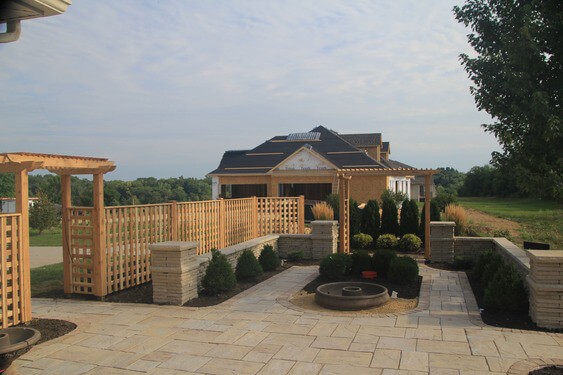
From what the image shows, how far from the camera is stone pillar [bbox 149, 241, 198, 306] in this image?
22.2 ft

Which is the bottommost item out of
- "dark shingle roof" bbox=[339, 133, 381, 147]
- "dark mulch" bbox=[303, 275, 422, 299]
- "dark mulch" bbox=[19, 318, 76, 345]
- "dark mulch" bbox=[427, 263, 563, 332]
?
"dark mulch" bbox=[303, 275, 422, 299]

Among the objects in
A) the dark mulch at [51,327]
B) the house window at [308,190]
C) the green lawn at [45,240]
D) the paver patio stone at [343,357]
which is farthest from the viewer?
the house window at [308,190]

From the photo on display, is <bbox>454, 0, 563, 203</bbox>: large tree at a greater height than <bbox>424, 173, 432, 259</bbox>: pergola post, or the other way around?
<bbox>454, 0, 563, 203</bbox>: large tree

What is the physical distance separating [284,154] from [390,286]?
21864mm

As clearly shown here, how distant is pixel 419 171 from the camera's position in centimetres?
1145

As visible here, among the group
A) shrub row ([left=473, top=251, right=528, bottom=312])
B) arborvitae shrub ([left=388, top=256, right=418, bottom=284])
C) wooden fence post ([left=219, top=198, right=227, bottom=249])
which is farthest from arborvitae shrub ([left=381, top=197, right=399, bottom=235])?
shrub row ([left=473, top=251, right=528, bottom=312])

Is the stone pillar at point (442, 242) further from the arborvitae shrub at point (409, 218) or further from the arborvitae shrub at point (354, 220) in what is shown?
the arborvitae shrub at point (354, 220)

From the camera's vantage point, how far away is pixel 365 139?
32.2 metres

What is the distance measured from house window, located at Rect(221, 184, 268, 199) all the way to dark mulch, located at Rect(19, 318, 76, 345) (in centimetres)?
2212

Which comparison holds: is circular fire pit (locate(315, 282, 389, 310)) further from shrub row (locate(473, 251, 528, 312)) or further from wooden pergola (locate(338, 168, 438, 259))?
wooden pergola (locate(338, 168, 438, 259))

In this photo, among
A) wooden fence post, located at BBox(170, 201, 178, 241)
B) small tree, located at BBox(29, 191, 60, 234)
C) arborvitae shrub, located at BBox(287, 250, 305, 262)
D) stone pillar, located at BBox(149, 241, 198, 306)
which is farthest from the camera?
small tree, located at BBox(29, 191, 60, 234)

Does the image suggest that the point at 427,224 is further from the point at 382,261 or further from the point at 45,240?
the point at 45,240

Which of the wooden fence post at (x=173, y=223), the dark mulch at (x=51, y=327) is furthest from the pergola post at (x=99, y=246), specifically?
the wooden fence post at (x=173, y=223)

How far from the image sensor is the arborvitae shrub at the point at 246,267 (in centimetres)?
857
